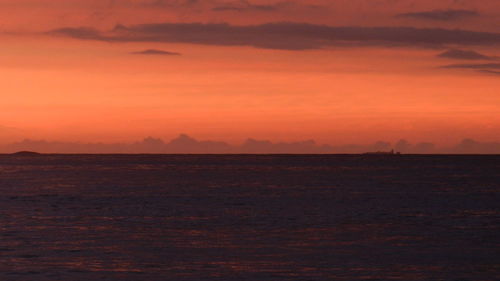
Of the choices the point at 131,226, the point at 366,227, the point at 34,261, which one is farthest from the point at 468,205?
the point at 34,261

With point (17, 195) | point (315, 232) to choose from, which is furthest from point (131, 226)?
point (17, 195)

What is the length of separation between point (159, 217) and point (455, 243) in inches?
876

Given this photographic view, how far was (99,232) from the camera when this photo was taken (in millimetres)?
45750

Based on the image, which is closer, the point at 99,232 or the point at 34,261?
the point at 34,261

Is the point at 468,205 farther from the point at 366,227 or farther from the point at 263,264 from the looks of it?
the point at 263,264

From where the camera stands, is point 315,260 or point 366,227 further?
point 366,227

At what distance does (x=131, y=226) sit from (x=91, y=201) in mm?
26135

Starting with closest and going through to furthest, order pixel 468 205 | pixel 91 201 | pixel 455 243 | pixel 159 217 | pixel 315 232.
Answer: pixel 455 243
pixel 315 232
pixel 159 217
pixel 468 205
pixel 91 201

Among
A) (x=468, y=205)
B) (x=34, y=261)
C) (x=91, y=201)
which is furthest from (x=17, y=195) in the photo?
(x=34, y=261)

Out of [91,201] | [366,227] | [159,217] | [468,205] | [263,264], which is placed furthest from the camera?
[91,201]

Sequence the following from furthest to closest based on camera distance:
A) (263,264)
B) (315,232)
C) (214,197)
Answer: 1. (214,197)
2. (315,232)
3. (263,264)

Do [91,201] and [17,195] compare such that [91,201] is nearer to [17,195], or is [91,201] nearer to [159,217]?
[17,195]

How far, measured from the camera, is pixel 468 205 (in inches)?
2675

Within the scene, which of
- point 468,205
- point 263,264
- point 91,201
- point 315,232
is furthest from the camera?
point 91,201
